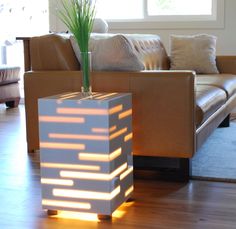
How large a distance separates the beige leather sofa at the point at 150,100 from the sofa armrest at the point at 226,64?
1.55 meters

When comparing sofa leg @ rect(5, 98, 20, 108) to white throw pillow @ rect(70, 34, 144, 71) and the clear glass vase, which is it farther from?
the clear glass vase

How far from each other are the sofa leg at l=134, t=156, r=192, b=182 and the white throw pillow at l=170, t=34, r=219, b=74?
1.84 m

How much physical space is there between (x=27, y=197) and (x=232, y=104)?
2.35 m

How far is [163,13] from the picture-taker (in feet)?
20.2

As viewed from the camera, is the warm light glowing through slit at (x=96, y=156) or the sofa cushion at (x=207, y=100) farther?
the sofa cushion at (x=207, y=100)

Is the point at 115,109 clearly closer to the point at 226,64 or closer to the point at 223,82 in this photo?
the point at 223,82

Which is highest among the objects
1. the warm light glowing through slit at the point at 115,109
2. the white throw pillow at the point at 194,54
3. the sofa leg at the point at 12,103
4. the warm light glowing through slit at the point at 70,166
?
the white throw pillow at the point at 194,54

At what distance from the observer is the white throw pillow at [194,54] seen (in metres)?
4.84

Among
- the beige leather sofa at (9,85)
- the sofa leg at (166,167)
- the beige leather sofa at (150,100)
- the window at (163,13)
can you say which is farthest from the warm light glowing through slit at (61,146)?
the window at (163,13)

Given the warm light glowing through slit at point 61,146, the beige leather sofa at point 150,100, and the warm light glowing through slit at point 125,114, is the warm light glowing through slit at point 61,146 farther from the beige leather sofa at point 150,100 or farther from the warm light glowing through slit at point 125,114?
the beige leather sofa at point 150,100

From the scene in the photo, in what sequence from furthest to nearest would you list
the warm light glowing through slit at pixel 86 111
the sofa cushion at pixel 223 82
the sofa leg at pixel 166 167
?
the sofa cushion at pixel 223 82, the sofa leg at pixel 166 167, the warm light glowing through slit at pixel 86 111

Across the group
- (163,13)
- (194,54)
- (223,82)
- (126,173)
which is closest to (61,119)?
(126,173)

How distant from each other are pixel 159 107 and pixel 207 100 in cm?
48

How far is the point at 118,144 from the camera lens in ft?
8.02
